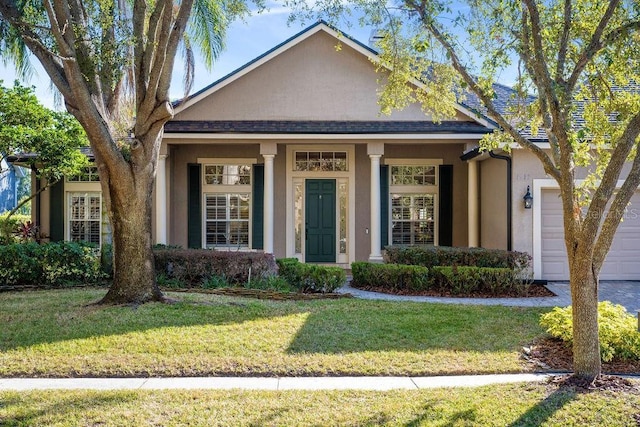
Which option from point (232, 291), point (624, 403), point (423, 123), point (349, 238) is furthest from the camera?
point (349, 238)

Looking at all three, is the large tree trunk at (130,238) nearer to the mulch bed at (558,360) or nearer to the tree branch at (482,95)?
the tree branch at (482,95)

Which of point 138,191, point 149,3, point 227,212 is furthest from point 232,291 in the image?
point 149,3

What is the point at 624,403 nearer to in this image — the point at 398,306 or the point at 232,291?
the point at 398,306

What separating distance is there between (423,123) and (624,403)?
932 cm

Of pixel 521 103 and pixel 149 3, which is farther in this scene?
pixel 149 3

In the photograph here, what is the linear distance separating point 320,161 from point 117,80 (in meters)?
6.52

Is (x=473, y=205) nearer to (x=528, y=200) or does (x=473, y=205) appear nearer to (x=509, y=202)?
(x=509, y=202)

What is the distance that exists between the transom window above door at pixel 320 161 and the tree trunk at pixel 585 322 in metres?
9.60

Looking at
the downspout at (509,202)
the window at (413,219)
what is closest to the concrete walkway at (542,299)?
the downspout at (509,202)

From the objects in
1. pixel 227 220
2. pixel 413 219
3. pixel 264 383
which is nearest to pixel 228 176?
pixel 227 220

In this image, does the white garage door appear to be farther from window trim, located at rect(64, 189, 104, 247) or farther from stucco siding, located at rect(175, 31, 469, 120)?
window trim, located at rect(64, 189, 104, 247)

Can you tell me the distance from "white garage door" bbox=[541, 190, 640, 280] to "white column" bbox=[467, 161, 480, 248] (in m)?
1.96

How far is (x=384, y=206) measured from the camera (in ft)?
46.1

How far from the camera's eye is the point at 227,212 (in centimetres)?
1427
